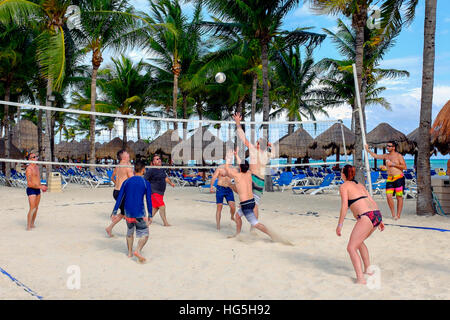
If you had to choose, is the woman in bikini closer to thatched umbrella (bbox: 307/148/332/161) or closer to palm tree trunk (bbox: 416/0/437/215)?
palm tree trunk (bbox: 416/0/437/215)

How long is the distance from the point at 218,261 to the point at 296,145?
19077 millimetres

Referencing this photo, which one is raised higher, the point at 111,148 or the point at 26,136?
the point at 26,136

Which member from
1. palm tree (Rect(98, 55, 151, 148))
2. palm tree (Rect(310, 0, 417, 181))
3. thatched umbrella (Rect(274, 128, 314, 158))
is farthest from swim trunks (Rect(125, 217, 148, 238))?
palm tree (Rect(98, 55, 151, 148))

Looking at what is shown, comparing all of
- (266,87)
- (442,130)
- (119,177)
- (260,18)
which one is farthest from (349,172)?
(260,18)

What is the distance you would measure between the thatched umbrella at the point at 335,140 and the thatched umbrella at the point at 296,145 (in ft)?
2.06

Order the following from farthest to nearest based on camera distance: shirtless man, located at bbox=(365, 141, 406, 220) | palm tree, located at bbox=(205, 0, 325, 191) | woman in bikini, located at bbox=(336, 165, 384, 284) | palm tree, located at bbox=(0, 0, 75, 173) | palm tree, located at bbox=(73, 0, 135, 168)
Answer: palm tree, located at bbox=(73, 0, 135, 168) → palm tree, located at bbox=(205, 0, 325, 191) → palm tree, located at bbox=(0, 0, 75, 173) → shirtless man, located at bbox=(365, 141, 406, 220) → woman in bikini, located at bbox=(336, 165, 384, 284)

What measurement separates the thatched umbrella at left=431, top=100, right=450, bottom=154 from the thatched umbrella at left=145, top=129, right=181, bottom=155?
15603 mm

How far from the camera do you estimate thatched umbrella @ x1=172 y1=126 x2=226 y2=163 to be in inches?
818

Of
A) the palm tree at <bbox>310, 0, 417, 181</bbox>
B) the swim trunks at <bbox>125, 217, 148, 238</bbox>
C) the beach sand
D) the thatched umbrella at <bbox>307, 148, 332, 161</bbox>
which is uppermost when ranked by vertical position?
the palm tree at <bbox>310, 0, 417, 181</bbox>

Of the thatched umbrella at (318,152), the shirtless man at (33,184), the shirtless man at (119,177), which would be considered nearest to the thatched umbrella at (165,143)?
the thatched umbrella at (318,152)

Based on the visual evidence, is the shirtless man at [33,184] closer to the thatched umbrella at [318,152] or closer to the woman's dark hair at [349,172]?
the woman's dark hair at [349,172]

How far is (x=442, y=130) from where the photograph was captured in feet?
25.7

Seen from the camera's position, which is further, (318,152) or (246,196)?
(318,152)

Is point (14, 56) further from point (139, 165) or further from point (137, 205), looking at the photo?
point (137, 205)
